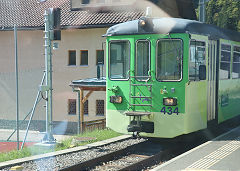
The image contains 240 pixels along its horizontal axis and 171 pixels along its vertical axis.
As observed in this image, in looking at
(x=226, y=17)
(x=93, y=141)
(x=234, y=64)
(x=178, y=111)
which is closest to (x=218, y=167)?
(x=178, y=111)

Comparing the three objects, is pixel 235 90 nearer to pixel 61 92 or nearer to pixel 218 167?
pixel 218 167

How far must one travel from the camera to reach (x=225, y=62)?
1279cm

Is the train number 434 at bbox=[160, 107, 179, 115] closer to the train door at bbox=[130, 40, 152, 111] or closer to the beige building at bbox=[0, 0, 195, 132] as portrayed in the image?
the train door at bbox=[130, 40, 152, 111]

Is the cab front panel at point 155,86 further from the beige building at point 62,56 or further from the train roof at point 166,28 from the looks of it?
the beige building at point 62,56

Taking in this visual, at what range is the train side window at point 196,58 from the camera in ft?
34.1

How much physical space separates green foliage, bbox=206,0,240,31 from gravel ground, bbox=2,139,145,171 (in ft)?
126

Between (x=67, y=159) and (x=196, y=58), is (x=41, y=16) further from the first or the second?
(x=67, y=159)

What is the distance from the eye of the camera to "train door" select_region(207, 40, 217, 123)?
11578 mm

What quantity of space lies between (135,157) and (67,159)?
5.23ft

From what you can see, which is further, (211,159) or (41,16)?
(41,16)

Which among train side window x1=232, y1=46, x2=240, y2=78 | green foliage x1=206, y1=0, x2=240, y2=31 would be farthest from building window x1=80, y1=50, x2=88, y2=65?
green foliage x1=206, y1=0, x2=240, y2=31

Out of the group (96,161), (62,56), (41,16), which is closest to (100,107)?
(62,56)

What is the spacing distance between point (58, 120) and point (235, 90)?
12427mm

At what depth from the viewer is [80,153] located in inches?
405
